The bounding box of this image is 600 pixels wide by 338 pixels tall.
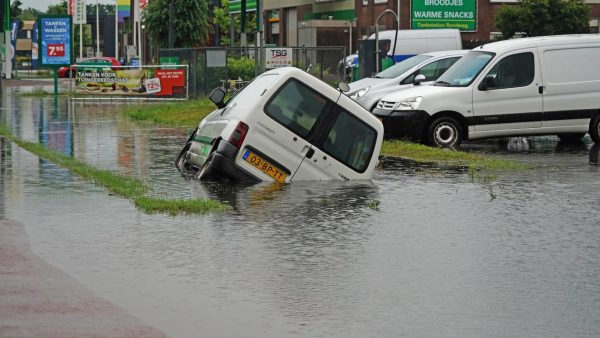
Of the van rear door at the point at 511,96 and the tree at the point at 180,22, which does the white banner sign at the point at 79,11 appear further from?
the van rear door at the point at 511,96

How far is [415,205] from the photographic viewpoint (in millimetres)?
13969

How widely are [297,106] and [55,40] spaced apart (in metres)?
32.7

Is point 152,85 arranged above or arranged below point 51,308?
above

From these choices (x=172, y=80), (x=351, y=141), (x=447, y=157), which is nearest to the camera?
(x=351, y=141)

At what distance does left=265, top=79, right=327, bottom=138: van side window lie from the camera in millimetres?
15242

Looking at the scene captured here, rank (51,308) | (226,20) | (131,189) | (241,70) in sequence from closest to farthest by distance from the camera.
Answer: (51,308), (131,189), (241,70), (226,20)

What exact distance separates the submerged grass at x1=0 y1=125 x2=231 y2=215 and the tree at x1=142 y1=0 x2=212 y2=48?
38407 millimetres

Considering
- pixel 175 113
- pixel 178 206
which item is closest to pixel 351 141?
pixel 178 206

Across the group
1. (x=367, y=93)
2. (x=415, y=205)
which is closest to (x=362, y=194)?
(x=415, y=205)

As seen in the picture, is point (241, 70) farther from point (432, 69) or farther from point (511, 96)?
point (511, 96)

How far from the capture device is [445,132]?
21641 millimetres

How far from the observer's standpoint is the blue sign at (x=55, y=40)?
1823 inches

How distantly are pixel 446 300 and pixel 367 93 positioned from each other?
1733 centimetres

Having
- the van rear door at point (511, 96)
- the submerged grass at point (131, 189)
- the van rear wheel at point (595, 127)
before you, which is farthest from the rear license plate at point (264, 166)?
the van rear wheel at point (595, 127)
